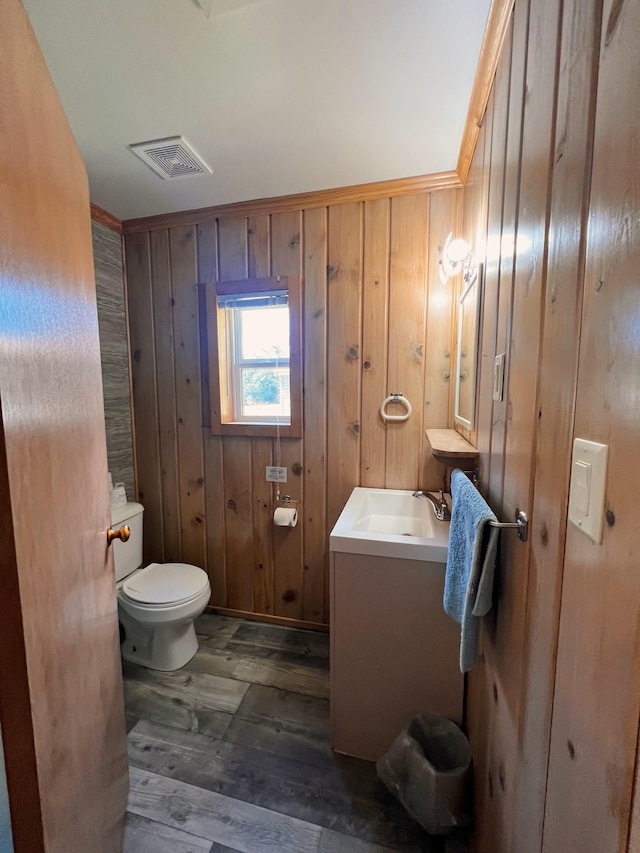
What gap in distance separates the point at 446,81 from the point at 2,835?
2210 mm

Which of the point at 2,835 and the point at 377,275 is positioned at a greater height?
the point at 377,275

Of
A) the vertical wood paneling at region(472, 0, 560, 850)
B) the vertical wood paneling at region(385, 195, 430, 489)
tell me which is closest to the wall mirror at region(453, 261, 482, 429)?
the vertical wood paneling at region(385, 195, 430, 489)

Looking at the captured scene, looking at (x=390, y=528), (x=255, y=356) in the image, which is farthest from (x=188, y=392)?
(x=390, y=528)

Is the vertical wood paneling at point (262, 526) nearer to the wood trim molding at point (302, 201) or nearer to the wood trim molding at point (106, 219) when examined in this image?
the wood trim molding at point (302, 201)

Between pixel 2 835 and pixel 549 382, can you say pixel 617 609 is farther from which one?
pixel 2 835

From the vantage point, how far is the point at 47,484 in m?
0.68

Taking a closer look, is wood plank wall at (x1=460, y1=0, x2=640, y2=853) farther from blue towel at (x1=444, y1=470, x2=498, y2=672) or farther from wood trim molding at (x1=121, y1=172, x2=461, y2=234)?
wood trim molding at (x1=121, y1=172, x2=461, y2=234)

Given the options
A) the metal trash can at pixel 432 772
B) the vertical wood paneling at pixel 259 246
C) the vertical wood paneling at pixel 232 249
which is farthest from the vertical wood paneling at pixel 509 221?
the vertical wood paneling at pixel 232 249

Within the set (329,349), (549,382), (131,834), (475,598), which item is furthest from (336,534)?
(131,834)

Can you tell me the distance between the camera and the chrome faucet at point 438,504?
142 cm

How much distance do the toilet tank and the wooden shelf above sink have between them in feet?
5.54

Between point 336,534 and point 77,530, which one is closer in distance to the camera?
point 77,530

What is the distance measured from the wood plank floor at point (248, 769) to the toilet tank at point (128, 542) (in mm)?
488

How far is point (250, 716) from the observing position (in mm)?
1444
